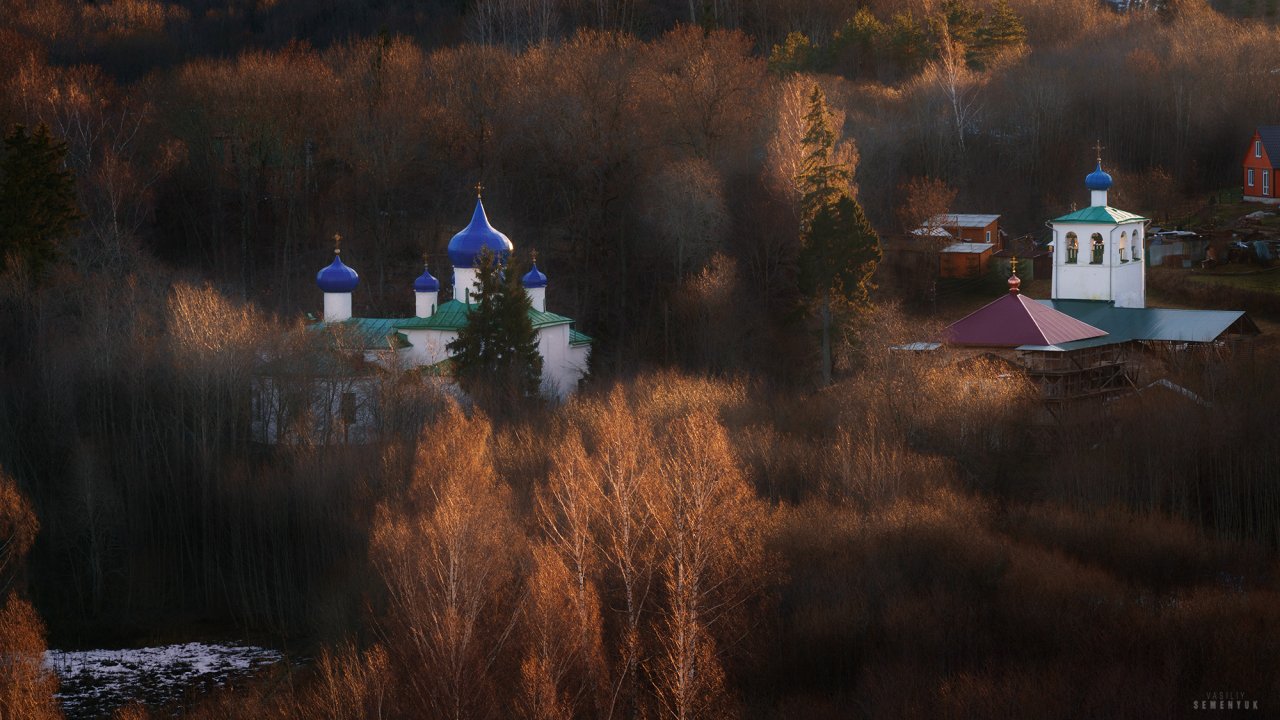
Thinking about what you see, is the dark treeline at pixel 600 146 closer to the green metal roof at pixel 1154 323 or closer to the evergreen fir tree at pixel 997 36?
the evergreen fir tree at pixel 997 36

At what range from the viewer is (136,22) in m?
56.0

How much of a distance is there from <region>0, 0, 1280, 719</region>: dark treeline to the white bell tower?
3618 mm

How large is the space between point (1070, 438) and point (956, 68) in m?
22.9

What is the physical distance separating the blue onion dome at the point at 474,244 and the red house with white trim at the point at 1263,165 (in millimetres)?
21823

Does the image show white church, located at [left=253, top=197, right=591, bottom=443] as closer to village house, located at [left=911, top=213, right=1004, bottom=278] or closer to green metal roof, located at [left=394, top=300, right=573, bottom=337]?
green metal roof, located at [left=394, top=300, right=573, bottom=337]

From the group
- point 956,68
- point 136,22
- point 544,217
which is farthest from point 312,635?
point 136,22

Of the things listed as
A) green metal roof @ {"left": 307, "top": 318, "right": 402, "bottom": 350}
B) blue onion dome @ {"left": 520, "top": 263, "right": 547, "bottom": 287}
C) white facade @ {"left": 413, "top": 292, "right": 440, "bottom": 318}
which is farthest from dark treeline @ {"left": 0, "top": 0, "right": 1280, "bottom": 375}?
green metal roof @ {"left": 307, "top": 318, "right": 402, "bottom": 350}

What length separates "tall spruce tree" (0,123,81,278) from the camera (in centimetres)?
3447

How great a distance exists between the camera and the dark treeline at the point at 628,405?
18.9 meters

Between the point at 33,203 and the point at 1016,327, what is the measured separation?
20.2 metres

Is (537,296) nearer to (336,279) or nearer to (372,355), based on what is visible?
(372,355)

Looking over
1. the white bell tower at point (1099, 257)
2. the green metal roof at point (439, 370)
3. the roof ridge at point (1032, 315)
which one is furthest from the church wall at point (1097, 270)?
the green metal roof at point (439, 370)

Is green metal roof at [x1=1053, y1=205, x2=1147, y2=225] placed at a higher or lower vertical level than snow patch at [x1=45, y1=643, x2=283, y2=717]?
higher

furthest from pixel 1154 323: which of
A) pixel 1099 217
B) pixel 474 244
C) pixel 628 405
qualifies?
pixel 474 244
